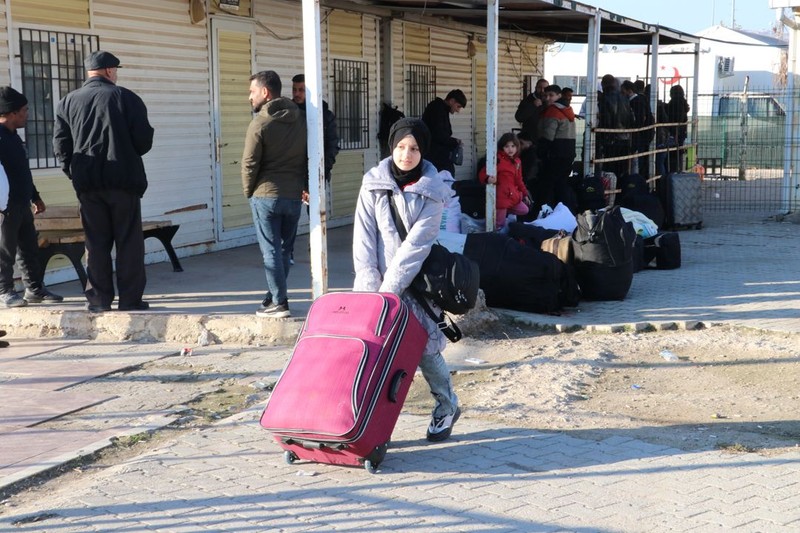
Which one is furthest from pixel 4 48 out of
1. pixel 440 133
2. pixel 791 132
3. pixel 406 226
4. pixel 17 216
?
pixel 791 132

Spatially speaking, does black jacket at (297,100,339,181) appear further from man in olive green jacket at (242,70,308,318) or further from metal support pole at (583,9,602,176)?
metal support pole at (583,9,602,176)

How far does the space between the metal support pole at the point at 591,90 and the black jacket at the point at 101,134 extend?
23.8ft

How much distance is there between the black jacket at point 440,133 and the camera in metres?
13.8

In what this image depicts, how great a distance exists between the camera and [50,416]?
616 cm

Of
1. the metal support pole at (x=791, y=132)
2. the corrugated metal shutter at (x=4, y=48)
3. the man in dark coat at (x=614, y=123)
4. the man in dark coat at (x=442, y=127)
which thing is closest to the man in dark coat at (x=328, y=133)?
the corrugated metal shutter at (x=4, y=48)

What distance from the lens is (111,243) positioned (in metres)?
8.30

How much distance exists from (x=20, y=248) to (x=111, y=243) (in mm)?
925

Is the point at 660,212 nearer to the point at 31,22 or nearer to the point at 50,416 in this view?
the point at 31,22

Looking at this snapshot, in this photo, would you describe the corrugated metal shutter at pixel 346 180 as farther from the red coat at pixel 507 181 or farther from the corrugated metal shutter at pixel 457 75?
the red coat at pixel 507 181

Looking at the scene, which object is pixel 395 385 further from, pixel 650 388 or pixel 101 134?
pixel 101 134

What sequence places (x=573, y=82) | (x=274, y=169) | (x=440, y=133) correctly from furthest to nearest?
(x=573, y=82)
(x=440, y=133)
(x=274, y=169)

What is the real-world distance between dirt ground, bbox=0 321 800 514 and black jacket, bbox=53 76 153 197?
152cm

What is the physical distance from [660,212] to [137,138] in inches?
344

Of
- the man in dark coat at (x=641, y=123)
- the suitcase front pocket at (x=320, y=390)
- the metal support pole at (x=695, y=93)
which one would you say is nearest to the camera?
the suitcase front pocket at (x=320, y=390)
